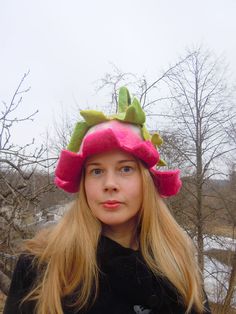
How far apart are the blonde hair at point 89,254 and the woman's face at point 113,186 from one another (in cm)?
5

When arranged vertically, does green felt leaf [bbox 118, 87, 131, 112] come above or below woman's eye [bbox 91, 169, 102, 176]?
above

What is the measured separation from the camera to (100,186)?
147 centimetres

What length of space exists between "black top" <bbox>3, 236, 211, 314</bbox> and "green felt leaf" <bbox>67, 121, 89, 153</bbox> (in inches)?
18.0

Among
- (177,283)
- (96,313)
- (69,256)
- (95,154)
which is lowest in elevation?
(96,313)

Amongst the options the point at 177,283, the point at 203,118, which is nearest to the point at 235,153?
the point at 203,118

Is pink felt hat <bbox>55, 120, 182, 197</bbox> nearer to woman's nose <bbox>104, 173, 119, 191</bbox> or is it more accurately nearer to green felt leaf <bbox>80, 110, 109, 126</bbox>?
green felt leaf <bbox>80, 110, 109, 126</bbox>

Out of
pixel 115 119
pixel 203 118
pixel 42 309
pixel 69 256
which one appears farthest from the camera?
pixel 203 118

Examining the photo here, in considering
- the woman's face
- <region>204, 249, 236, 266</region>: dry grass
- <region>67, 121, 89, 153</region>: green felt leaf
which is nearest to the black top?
the woman's face

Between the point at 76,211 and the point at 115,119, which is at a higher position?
the point at 115,119

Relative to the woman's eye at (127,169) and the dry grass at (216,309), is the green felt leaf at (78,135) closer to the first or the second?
the woman's eye at (127,169)

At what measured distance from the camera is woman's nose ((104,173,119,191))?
1.44m

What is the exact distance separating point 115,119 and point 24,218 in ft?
5.66

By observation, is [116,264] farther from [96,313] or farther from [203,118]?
[203,118]

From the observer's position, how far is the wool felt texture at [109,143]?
58.1 inches
